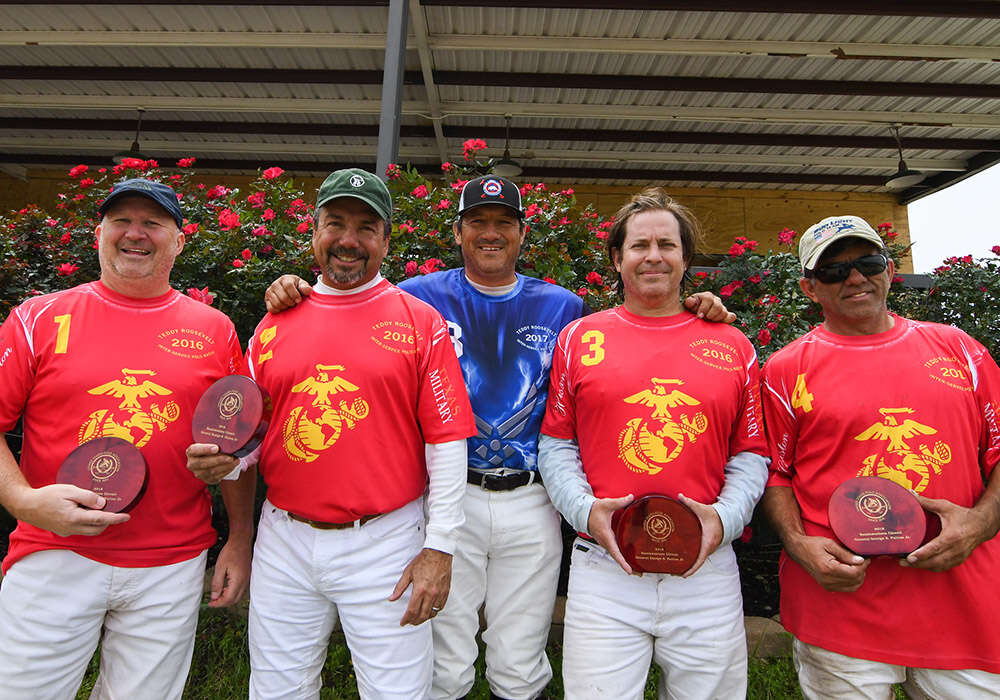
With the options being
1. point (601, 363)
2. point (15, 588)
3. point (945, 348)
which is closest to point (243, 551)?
point (15, 588)

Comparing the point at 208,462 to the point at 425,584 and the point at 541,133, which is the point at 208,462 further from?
the point at 541,133

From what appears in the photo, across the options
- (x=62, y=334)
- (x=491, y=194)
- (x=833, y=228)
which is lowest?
(x=62, y=334)

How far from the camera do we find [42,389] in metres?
2.08

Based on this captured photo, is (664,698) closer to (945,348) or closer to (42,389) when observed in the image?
(945,348)

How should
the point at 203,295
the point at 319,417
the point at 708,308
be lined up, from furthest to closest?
the point at 203,295, the point at 708,308, the point at 319,417

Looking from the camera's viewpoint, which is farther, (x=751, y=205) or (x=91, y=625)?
(x=751, y=205)

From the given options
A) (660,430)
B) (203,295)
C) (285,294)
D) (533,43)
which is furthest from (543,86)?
(660,430)

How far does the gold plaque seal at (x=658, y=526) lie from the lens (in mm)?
1960

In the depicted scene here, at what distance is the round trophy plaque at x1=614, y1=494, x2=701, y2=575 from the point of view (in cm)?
196

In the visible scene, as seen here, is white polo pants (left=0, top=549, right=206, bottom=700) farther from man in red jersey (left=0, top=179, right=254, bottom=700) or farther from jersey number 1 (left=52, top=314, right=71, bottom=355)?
jersey number 1 (left=52, top=314, right=71, bottom=355)

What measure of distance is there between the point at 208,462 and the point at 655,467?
5.08 ft

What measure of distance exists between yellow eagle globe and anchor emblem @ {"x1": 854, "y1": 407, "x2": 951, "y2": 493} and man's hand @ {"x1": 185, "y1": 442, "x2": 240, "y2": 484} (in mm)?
2222

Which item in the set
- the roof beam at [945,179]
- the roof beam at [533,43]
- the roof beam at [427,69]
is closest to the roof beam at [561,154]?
the roof beam at [945,179]

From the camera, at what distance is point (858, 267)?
2.24 metres
